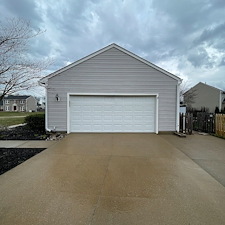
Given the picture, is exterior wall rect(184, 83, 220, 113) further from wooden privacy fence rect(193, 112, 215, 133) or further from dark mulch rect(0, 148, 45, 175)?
dark mulch rect(0, 148, 45, 175)

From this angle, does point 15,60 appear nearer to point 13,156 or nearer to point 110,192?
point 13,156

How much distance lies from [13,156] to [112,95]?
18.6 ft

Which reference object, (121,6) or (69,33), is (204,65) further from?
(69,33)

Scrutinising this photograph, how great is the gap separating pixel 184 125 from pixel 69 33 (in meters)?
9.30

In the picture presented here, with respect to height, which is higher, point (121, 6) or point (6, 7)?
point (121, 6)

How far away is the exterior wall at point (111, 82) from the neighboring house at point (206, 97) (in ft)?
59.5

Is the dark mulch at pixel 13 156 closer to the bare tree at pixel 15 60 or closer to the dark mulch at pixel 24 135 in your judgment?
the bare tree at pixel 15 60

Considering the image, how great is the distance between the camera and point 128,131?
355 inches

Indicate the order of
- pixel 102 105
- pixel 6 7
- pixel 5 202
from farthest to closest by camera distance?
pixel 102 105 < pixel 6 7 < pixel 5 202

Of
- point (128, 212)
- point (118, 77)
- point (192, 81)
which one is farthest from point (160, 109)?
point (192, 81)

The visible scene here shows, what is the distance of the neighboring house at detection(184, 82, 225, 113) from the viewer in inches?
886

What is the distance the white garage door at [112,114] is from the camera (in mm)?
8930

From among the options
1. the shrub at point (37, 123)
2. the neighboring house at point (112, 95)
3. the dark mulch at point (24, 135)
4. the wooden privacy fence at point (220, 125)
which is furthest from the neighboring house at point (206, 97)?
the dark mulch at point (24, 135)

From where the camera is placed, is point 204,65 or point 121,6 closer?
point 121,6
